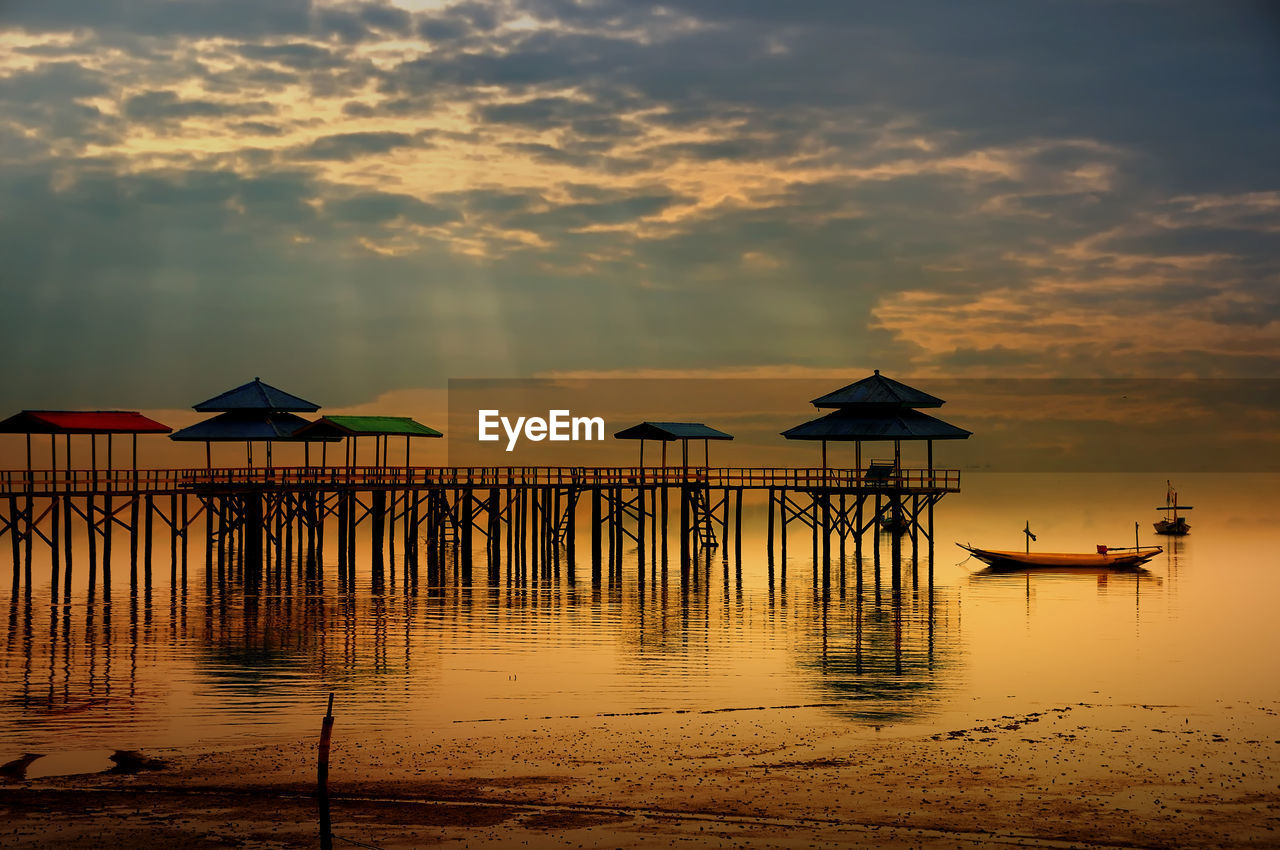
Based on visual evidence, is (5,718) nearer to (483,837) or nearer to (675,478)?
(483,837)

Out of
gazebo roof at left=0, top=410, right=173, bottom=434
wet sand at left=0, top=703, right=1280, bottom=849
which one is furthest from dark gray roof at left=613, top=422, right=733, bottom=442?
wet sand at left=0, top=703, right=1280, bottom=849

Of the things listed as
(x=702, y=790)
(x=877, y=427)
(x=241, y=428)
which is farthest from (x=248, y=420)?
(x=702, y=790)

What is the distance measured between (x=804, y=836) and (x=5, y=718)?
13.4 m

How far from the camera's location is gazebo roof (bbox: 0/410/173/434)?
46438 millimetres

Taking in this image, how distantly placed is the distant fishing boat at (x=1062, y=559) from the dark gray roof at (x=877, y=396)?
6293mm

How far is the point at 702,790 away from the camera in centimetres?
1808

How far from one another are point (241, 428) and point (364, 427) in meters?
4.33

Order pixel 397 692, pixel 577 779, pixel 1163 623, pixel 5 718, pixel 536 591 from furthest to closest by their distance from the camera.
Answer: pixel 536 591 → pixel 1163 623 → pixel 397 692 → pixel 5 718 → pixel 577 779

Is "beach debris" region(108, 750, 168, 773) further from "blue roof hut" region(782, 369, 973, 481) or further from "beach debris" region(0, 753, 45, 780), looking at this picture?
"blue roof hut" region(782, 369, 973, 481)

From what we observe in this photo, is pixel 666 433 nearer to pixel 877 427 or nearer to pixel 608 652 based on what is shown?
pixel 877 427

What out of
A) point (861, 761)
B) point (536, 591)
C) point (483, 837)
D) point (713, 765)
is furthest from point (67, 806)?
point (536, 591)

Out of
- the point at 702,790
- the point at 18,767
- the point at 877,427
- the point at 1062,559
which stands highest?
the point at 877,427

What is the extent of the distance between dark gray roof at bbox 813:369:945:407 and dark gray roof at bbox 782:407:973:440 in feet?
1.47

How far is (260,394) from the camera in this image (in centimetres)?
5241
